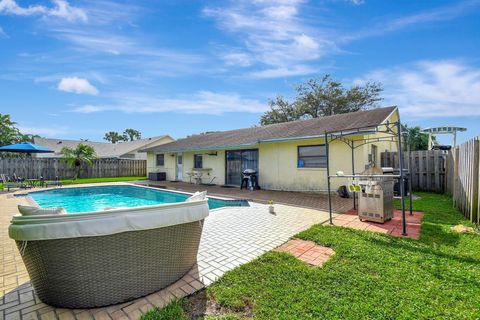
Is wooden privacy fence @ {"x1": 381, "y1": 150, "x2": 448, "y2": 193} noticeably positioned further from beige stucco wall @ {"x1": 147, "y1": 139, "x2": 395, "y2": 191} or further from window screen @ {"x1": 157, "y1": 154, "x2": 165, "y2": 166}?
window screen @ {"x1": 157, "y1": 154, "x2": 165, "y2": 166}

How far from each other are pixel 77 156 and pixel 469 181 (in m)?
25.3

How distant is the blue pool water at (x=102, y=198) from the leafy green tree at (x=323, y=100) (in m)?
21.7

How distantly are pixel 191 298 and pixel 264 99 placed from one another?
3022cm

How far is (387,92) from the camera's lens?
85.3 ft

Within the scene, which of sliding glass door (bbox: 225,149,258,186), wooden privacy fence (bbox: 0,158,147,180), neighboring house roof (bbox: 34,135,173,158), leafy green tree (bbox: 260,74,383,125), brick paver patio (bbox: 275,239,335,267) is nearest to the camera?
brick paver patio (bbox: 275,239,335,267)

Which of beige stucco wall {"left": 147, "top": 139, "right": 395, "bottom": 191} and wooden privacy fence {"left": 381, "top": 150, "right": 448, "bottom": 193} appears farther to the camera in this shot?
wooden privacy fence {"left": 381, "top": 150, "right": 448, "bottom": 193}

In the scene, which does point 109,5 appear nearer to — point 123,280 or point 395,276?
point 123,280

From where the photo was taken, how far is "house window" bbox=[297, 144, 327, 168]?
33.4ft

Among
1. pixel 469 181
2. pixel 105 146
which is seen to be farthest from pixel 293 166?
pixel 105 146

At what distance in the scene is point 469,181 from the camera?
5598 millimetres

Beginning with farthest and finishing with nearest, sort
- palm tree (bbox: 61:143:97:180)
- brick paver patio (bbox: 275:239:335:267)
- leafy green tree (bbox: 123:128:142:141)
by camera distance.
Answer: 1. leafy green tree (bbox: 123:128:142:141)
2. palm tree (bbox: 61:143:97:180)
3. brick paver patio (bbox: 275:239:335:267)

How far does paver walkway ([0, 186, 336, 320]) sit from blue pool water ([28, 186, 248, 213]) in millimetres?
2925

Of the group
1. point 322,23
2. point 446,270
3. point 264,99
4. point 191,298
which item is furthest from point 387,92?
point 191,298

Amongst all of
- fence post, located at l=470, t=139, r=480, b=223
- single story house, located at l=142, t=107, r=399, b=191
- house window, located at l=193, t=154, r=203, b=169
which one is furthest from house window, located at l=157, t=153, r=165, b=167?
fence post, located at l=470, t=139, r=480, b=223
